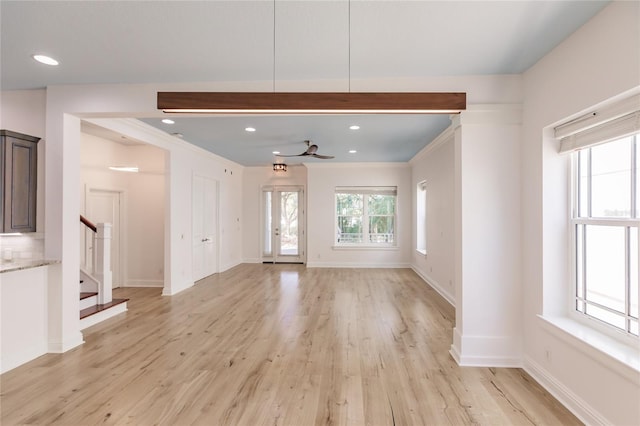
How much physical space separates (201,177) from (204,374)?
188 inches

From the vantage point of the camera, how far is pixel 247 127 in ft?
15.4

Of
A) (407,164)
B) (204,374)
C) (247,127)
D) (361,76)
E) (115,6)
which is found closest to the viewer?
(115,6)

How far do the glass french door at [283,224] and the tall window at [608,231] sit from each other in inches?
276

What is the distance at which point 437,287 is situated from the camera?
5852 mm

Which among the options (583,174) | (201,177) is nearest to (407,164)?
(201,177)

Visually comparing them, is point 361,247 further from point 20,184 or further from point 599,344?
point 20,184

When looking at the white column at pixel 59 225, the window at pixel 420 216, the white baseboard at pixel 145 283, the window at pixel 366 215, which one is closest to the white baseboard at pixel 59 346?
the white column at pixel 59 225

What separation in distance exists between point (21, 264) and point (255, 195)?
615 centimetres

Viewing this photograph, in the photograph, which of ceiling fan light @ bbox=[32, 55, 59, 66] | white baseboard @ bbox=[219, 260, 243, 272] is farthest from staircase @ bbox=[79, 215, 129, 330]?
white baseboard @ bbox=[219, 260, 243, 272]

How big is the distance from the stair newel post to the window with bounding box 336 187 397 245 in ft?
17.3

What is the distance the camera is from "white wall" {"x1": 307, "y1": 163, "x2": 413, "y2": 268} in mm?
8211

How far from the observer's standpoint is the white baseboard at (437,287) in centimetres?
508

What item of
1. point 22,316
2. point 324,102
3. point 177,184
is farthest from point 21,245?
point 324,102

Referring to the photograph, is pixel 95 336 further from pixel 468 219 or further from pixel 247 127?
pixel 468 219
